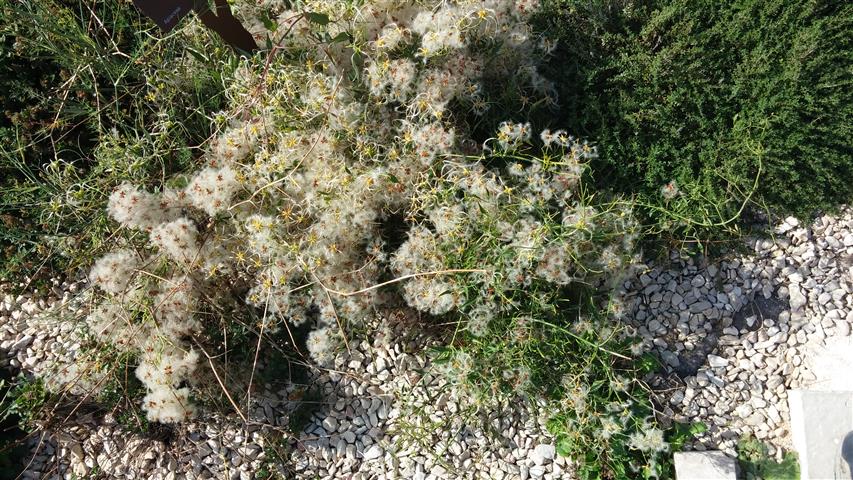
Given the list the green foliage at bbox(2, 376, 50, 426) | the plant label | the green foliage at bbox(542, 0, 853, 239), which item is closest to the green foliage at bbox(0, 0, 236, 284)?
the plant label

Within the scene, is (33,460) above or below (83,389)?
below

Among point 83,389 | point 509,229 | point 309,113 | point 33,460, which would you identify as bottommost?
point 33,460

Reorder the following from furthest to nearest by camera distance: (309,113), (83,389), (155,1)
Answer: (83,389), (309,113), (155,1)

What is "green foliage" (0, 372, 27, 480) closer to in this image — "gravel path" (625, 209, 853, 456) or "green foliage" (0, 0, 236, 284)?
"green foliage" (0, 0, 236, 284)

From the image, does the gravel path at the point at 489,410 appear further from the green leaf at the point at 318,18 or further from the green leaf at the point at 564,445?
the green leaf at the point at 318,18

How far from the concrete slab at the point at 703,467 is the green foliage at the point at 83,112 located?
2.53 m

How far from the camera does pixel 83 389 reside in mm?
2840

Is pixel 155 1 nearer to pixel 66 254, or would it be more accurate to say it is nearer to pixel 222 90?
pixel 222 90

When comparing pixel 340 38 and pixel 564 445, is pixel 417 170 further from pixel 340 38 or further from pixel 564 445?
pixel 564 445

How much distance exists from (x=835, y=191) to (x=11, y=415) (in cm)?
398

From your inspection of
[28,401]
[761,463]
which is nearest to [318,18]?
[28,401]

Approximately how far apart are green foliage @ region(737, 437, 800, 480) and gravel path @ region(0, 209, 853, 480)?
0.05 m

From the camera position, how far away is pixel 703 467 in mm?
2775

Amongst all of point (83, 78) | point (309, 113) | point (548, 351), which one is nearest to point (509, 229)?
point (548, 351)
